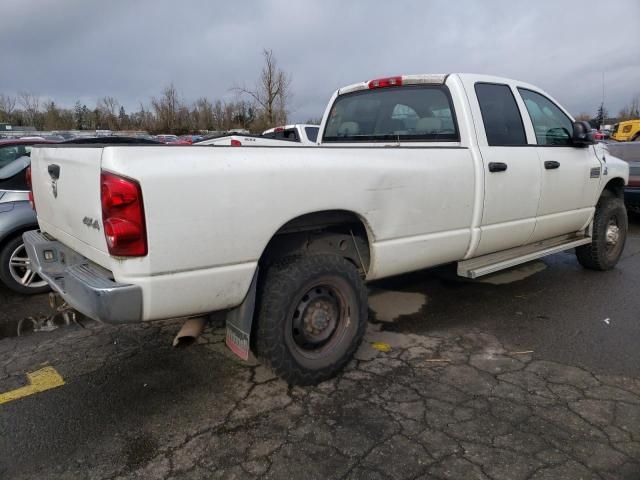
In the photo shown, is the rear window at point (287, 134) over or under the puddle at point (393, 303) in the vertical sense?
over

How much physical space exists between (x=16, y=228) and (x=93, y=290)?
3197 millimetres

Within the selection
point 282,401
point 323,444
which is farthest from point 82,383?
point 323,444

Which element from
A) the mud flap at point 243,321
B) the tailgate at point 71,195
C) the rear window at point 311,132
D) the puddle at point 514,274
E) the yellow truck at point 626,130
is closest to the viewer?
the tailgate at point 71,195

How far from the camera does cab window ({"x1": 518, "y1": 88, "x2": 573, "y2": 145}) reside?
4.56 meters

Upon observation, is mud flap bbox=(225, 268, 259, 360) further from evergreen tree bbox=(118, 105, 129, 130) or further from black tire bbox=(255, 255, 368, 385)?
evergreen tree bbox=(118, 105, 129, 130)

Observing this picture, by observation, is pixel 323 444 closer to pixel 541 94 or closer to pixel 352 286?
pixel 352 286

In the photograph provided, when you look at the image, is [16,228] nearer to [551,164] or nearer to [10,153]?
[10,153]

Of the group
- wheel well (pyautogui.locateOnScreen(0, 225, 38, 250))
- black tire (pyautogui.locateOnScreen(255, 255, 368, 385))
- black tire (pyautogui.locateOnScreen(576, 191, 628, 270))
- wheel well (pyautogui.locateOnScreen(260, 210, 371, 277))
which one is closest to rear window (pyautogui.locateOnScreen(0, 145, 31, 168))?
wheel well (pyautogui.locateOnScreen(0, 225, 38, 250))

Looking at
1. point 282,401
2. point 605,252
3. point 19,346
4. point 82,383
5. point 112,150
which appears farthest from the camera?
point 605,252

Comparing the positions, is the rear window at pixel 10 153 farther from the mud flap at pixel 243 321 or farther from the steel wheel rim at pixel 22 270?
the mud flap at pixel 243 321

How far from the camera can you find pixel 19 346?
3.88 meters

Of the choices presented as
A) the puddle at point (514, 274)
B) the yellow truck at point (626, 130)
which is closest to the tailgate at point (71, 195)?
the puddle at point (514, 274)

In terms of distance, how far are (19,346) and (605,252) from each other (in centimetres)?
598

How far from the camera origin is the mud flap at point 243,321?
9.19 feet
